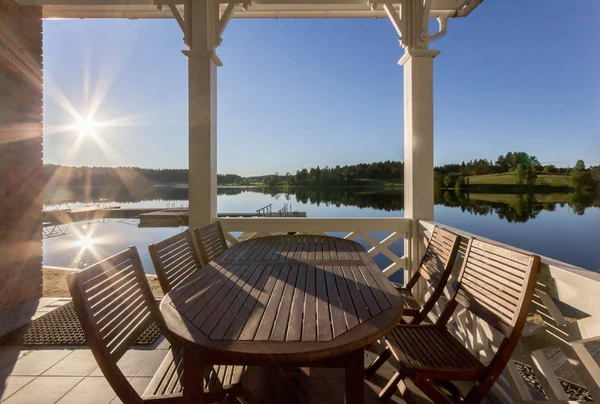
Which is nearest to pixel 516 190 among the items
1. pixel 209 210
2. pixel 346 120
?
pixel 346 120

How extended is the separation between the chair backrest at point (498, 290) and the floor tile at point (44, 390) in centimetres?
220

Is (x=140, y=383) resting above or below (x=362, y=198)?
below

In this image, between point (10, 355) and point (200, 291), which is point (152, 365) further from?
point (200, 291)

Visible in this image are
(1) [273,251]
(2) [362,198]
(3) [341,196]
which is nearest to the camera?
(1) [273,251]

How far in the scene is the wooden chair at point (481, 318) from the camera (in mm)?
1188

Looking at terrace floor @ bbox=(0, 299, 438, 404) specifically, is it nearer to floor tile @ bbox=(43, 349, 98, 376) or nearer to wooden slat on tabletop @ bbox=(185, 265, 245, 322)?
floor tile @ bbox=(43, 349, 98, 376)

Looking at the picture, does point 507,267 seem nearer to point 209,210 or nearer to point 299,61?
point 209,210

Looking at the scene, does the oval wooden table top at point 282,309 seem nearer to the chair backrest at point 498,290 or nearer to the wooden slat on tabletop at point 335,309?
the wooden slat on tabletop at point 335,309

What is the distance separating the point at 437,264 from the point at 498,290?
61cm

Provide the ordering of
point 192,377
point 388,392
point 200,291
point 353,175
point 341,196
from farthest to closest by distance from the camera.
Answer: point 353,175
point 341,196
point 388,392
point 200,291
point 192,377

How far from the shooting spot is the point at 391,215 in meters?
4.28

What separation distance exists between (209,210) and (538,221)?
3821 centimetres

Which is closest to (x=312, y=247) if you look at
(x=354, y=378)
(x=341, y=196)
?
(x=354, y=378)

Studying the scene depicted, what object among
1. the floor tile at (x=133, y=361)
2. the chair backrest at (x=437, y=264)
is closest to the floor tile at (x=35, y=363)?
the floor tile at (x=133, y=361)
